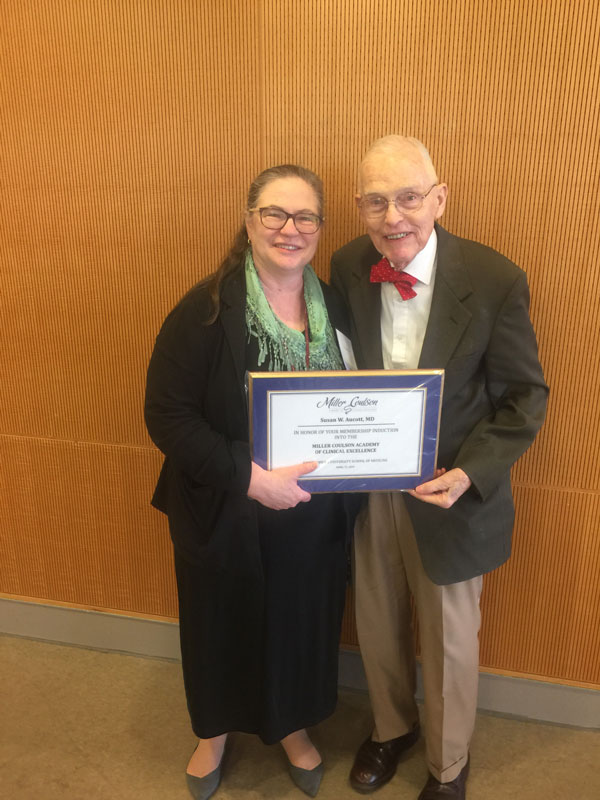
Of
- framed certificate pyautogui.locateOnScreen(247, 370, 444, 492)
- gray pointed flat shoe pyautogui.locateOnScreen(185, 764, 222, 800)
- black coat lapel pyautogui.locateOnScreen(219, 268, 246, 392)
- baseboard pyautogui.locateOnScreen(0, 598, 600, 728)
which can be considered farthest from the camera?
baseboard pyautogui.locateOnScreen(0, 598, 600, 728)

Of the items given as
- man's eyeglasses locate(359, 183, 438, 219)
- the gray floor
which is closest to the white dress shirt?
man's eyeglasses locate(359, 183, 438, 219)

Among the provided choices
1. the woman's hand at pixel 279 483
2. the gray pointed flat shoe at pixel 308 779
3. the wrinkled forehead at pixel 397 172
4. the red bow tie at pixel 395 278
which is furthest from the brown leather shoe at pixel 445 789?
the wrinkled forehead at pixel 397 172

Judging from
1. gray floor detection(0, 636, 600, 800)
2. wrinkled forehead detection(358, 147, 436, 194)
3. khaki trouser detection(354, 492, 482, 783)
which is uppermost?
wrinkled forehead detection(358, 147, 436, 194)

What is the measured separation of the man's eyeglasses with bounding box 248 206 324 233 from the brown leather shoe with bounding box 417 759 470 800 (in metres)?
1.67

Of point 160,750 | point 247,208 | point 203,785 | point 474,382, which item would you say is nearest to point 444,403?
point 474,382

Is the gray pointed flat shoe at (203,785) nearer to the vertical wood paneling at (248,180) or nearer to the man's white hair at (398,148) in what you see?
the vertical wood paneling at (248,180)

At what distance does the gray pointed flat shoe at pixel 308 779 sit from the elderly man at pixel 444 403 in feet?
→ 0.42

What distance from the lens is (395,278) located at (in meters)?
1.60

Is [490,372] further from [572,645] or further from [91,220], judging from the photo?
[91,220]

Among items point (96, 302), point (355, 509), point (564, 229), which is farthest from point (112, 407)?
point (564, 229)

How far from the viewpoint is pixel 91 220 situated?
2.13 metres

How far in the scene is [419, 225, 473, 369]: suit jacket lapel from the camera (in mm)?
1558

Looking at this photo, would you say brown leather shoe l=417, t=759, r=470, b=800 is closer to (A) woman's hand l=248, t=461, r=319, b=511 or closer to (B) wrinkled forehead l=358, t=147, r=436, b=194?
(A) woman's hand l=248, t=461, r=319, b=511

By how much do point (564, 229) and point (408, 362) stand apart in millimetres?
667
